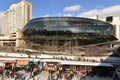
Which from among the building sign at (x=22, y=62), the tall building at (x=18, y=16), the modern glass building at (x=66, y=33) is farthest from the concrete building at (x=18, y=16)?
the building sign at (x=22, y=62)

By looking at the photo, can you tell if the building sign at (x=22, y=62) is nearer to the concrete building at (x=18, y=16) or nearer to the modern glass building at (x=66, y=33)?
the modern glass building at (x=66, y=33)

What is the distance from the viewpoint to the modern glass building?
226 feet

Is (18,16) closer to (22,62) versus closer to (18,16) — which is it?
(18,16)

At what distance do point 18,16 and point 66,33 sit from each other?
331 feet

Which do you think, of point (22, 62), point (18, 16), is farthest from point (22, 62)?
point (18, 16)

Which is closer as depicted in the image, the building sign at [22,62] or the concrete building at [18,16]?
the building sign at [22,62]

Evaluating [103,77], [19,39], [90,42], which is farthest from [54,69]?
[19,39]

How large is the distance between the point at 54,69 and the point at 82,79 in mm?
5651

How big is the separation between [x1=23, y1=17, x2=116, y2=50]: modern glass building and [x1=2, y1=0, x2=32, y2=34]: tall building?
79.2m

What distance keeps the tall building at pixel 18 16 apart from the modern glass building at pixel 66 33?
79214 mm

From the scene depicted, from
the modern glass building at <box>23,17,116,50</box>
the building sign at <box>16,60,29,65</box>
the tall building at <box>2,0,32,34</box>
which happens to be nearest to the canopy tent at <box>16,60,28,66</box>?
the building sign at <box>16,60,29,65</box>

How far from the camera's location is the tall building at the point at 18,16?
156 meters

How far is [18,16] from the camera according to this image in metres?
162

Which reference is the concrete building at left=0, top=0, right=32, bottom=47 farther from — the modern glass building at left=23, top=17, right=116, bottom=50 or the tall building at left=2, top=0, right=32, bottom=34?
the modern glass building at left=23, top=17, right=116, bottom=50
